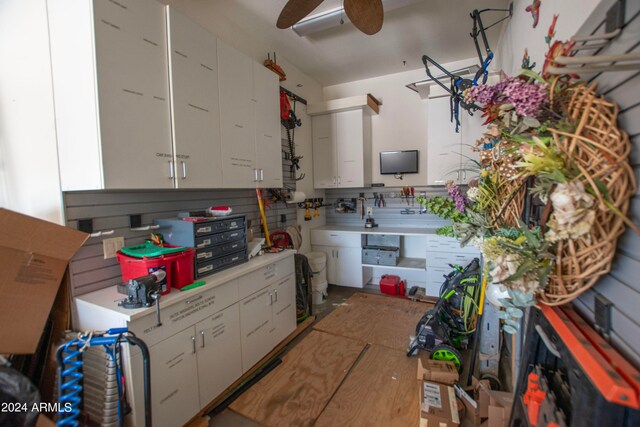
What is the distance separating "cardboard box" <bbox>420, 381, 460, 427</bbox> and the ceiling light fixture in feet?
9.76

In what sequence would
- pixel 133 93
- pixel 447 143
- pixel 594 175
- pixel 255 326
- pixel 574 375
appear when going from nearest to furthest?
pixel 594 175
pixel 574 375
pixel 133 93
pixel 255 326
pixel 447 143

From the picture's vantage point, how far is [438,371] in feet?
6.45

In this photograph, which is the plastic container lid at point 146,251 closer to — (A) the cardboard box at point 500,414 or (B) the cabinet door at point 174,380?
(B) the cabinet door at point 174,380

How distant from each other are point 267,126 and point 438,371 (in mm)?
2544

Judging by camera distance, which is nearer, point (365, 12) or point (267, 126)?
point (365, 12)

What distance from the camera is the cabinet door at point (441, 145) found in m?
3.39

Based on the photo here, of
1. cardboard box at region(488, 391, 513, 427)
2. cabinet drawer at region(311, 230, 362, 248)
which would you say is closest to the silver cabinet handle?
cardboard box at region(488, 391, 513, 427)

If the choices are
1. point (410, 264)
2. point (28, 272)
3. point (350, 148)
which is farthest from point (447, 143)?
point (28, 272)

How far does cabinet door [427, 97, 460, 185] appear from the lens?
3.39 meters

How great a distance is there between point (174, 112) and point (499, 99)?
1.84 m

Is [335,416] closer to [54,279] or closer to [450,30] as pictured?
[54,279]

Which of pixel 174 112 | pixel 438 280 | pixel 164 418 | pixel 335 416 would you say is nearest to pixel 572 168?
pixel 335 416

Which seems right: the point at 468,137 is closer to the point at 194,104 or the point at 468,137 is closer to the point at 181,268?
the point at 194,104

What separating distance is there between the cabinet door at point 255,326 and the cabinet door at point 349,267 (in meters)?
1.70
